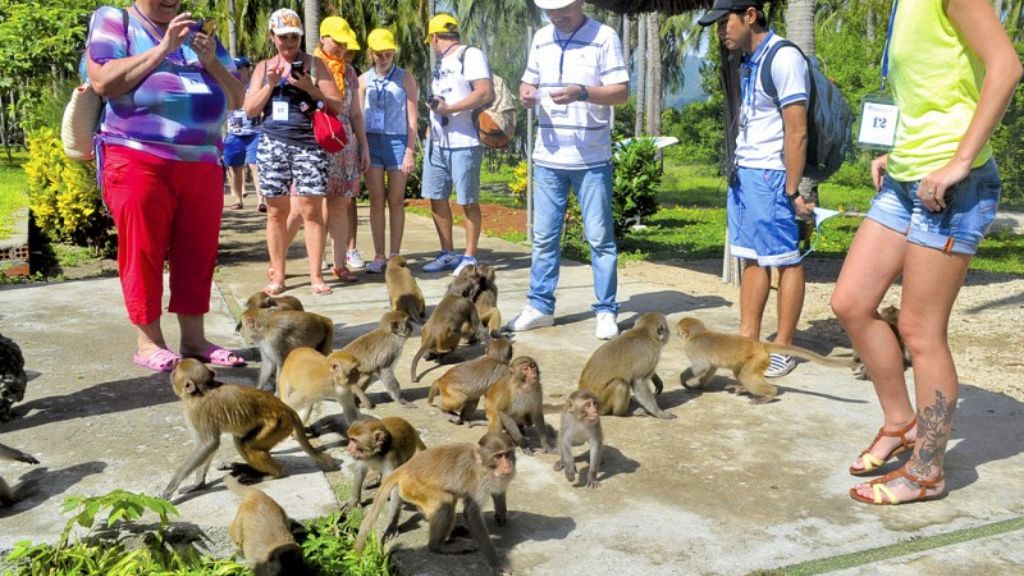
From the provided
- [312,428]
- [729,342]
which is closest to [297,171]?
[312,428]

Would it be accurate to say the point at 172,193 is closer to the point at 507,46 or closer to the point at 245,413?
the point at 245,413

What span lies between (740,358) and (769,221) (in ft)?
3.19

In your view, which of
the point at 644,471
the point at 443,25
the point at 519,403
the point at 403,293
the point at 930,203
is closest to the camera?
the point at 930,203

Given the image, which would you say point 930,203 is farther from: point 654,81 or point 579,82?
point 654,81

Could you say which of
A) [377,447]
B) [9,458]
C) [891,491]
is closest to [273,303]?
[9,458]

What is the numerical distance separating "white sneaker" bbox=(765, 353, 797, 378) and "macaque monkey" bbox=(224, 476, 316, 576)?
335 cm

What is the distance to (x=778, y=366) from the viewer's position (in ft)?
19.6

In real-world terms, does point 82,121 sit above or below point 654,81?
below

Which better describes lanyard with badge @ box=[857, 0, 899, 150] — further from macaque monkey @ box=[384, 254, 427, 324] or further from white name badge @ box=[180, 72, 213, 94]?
macaque monkey @ box=[384, 254, 427, 324]

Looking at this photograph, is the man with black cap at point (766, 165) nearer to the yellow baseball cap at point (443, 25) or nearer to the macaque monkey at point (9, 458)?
the yellow baseball cap at point (443, 25)

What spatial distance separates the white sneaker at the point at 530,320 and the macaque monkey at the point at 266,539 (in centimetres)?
357

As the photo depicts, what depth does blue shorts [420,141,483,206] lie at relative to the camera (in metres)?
9.29

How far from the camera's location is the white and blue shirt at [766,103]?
18.6 feet

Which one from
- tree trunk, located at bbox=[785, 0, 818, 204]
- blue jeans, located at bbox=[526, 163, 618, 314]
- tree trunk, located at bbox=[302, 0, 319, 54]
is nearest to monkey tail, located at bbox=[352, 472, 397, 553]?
blue jeans, located at bbox=[526, 163, 618, 314]
